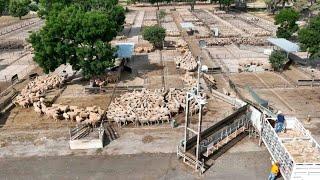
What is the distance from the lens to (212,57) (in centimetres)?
4625

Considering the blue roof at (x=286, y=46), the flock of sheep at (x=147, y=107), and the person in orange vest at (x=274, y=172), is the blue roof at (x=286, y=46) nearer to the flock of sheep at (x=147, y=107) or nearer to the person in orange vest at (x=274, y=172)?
the flock of sheep at (x=147, y=107)

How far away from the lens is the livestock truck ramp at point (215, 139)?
21031 millimetres

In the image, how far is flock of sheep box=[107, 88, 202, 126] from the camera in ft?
86.9

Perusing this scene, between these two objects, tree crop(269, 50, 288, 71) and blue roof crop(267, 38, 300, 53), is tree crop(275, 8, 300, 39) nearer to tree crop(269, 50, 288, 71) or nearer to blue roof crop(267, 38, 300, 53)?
blue roof crop(267, 38, 300, 53)

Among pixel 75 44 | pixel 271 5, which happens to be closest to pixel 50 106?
pixel 75 44

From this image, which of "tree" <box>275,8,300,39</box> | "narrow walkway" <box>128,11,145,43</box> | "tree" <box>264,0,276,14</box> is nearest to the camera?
"tree" <box>275,8,300,39</box>

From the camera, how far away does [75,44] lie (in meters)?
34.9

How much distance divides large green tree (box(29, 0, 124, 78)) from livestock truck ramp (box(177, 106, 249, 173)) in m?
14.7

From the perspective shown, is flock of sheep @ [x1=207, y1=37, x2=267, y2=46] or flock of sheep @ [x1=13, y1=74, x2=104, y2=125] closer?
flock of sheep @ [x1=13, y1=74, x2=104, y2=125]

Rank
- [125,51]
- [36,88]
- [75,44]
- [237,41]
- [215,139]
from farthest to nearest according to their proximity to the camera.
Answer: [237,41] < [125,51] < [75,44] < [36,88] < [215,139]

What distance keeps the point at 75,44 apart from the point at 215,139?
739 inches

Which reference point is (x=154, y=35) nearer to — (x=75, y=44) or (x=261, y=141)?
(x=75, y=44)

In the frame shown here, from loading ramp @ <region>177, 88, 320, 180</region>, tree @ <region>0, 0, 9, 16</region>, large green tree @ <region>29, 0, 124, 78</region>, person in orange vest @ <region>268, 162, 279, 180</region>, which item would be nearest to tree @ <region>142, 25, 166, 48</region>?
large green tree @ <region>29, 0, 124, 78</region>

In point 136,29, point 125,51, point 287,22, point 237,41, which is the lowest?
point 237,41
